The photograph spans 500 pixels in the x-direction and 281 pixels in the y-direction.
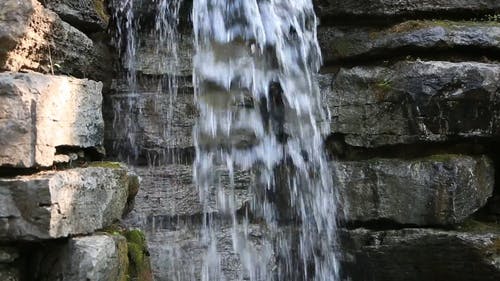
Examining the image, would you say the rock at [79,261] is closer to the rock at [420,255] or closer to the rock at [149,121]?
the rock at [149,121]

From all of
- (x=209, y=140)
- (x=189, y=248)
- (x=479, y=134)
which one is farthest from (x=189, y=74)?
(x=479, y=134)

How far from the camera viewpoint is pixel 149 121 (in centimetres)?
448

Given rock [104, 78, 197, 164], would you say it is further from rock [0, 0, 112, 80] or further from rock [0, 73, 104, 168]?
rock [0, 73, 104, 168]

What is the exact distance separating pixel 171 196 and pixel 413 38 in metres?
2.35

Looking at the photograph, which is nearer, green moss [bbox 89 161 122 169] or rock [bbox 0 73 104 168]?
rock [bbox 0 73 104 168]

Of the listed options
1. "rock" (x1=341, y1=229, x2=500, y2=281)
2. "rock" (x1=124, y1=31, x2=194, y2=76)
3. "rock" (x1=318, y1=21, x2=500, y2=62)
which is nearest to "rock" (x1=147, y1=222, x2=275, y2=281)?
"rock" (x1=341, y1=229, x2=500, y2=281)

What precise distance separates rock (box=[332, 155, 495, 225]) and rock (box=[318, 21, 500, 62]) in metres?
0.92

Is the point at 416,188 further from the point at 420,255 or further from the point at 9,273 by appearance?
the point at 9,273

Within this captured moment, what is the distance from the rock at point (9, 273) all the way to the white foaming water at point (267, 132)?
1728mm

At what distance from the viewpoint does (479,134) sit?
4.30 metres

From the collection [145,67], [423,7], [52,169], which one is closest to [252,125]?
[145,67]

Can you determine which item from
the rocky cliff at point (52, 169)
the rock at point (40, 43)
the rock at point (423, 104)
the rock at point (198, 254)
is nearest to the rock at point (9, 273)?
the rocky cliff at point (52, 169)

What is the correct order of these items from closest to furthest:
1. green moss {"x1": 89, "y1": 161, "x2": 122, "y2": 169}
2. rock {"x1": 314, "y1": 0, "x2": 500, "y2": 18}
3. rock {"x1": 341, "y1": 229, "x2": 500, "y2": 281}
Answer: green moss {"x1": 89, "y1": 161, "x2": 122, "y2": 169} < rock {"x1": 341, "y1": 229, "x2": 500, "y2": 281} < rock {"x1": 314, "y1": 0, "x2": 500, "y2": 18}

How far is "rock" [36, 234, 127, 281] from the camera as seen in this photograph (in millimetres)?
2918
